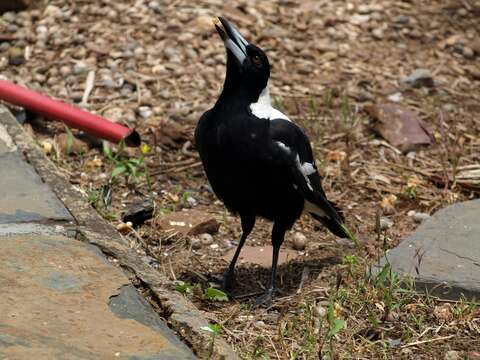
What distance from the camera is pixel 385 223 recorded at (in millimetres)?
4500

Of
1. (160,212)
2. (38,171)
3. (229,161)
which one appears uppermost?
(229,161)

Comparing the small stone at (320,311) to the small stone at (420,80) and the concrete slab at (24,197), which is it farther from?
the small stone at (420,80)

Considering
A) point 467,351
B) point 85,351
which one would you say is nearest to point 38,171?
point 85,351

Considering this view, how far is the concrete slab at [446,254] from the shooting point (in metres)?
3.56

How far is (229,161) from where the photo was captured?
11.9 ft

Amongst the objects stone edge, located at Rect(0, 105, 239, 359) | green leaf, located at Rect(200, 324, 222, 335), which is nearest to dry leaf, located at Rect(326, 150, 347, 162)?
stone edge, located at Rect(0, 105, 239, 359)

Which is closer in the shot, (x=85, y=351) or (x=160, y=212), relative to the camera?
(x=85, y=351)

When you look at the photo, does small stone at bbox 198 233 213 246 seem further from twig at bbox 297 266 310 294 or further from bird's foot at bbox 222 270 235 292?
twig at bbox 297 266 310 294

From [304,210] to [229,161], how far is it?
25.3 inches

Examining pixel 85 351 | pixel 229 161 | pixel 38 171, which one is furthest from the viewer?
pixel 38 171

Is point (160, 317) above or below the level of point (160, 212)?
above

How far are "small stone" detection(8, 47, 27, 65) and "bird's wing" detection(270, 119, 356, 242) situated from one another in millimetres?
2334

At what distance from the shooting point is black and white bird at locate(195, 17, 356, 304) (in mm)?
3654

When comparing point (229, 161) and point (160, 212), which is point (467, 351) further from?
point (160, 212)
